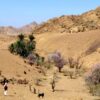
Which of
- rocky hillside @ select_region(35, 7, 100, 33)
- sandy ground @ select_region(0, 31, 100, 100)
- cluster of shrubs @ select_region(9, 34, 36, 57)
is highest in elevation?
rocky hillside @ select_region(35, 7, 100, 33)

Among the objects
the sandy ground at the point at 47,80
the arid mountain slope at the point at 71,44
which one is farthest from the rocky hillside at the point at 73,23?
the sandy ground at the point at 47,80

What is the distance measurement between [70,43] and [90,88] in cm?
6632

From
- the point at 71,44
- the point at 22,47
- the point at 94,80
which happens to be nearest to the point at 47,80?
the point at 94,80

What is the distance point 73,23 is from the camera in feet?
478

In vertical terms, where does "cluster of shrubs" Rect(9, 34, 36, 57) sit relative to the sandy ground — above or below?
above

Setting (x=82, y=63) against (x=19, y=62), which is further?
(x=82, y=63)

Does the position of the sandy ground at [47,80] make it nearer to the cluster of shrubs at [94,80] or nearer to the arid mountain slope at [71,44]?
the arid mountain slope at [71,44]

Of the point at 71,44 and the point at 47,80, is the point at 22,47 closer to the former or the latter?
the point at 47,80

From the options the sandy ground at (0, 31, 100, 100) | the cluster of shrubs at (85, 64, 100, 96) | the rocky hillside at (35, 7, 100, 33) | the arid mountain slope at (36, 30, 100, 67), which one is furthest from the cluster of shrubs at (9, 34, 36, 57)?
the rocky hillside at (35, 7, 100, 33)

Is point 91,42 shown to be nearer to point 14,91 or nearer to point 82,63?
point 82,63

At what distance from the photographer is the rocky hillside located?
137 meters

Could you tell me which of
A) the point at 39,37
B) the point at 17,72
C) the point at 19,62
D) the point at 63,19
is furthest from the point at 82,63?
the point at 63,19

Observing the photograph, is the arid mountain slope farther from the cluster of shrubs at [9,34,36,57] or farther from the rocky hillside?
the cluster of shrubs at [9,34,36,57]

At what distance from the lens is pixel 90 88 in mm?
44562
